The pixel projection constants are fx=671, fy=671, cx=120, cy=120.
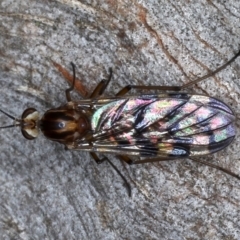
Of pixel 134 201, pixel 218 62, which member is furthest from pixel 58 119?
pixel 218 62

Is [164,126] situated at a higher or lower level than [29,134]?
lower

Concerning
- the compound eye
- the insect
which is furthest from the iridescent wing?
the compound eye

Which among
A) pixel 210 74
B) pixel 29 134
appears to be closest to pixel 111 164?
pixel 29 134

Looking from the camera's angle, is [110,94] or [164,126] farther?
[110,94]

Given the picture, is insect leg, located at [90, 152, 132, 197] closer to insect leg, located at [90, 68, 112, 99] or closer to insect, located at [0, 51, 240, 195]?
insect, located at [0, 51, 240, 195]

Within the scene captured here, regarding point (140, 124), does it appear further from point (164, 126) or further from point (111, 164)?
point (111, 164)

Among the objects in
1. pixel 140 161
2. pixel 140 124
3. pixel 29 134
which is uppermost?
pixel 29 134

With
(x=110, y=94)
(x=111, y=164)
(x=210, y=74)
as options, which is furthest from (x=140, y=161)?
(x=210, y=74)
